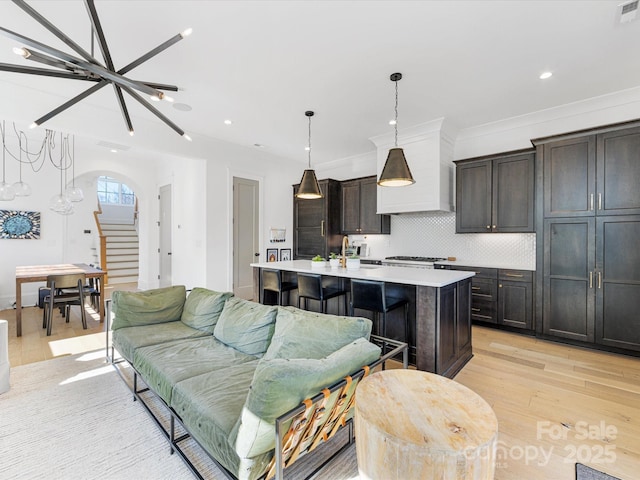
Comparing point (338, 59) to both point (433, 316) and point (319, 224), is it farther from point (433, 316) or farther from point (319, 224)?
point (319, 224)

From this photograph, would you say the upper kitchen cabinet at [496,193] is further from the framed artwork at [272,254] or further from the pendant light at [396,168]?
the framed artwork at [272,254]

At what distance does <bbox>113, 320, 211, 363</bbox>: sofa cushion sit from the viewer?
2.48m

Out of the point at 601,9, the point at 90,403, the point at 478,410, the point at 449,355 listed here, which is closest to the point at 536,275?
the point at 449,355

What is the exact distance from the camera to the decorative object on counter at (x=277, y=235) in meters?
6.36

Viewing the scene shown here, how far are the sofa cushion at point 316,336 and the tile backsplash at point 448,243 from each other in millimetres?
3335

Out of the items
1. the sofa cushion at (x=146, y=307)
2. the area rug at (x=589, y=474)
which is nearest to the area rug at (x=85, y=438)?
the sofa cushion at (x=146, y=307)

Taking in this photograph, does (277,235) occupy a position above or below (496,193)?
below

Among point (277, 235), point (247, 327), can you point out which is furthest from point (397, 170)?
point (277, 235)

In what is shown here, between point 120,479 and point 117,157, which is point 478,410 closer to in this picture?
point 120,479

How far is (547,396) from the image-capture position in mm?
2525

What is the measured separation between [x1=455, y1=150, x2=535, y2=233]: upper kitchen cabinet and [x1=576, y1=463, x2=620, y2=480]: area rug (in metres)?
2.99

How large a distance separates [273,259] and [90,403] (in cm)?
411

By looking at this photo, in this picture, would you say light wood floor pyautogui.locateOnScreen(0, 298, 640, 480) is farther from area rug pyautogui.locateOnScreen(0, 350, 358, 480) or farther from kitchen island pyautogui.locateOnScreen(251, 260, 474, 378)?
area rug pyautogui.locateOnScreen(0, 350, 358, 480)

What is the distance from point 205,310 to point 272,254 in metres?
3.55
